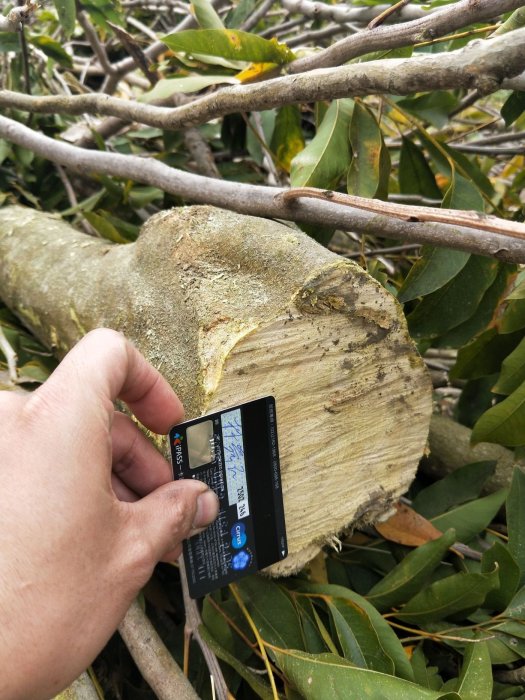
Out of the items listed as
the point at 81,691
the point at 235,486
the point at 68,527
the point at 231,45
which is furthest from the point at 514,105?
the point at 81,691

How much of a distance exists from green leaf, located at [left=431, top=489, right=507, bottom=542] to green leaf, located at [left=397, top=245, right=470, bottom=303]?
1.57 feet

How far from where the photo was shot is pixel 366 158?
1.30 metres

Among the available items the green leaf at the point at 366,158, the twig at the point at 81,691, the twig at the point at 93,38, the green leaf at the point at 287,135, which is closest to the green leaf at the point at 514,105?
the green leaf at the point at 366,158

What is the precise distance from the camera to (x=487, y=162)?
2.24 m

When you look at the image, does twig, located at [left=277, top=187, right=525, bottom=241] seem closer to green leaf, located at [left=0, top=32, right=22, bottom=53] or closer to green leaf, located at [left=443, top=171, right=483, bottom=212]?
green leaf, located at [left=443, top=171, right=483, bottom=212]

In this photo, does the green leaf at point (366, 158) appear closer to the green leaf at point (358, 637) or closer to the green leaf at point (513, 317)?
the green leaf at point (513, 317)

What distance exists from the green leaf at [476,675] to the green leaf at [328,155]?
93 cm

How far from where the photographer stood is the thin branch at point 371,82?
742 mm

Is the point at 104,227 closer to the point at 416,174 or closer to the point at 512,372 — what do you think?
the point at 416,174

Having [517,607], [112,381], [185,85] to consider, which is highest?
[185,85]

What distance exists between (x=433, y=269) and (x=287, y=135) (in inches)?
29.1

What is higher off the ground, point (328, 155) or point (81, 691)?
point (328, 155)

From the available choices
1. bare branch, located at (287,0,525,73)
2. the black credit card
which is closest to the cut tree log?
the black credit card

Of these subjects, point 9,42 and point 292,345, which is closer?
point 292,345
